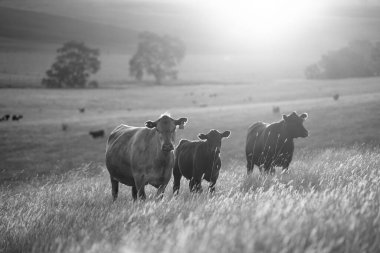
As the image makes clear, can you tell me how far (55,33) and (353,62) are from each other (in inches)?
5640

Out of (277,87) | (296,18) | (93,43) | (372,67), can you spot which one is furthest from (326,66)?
(93,43)

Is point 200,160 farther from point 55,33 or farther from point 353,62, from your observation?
point 55,33

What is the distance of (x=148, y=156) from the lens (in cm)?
891

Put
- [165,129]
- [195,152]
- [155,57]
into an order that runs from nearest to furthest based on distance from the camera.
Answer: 1. [165,129]
2. [195,152]
3. [155,57]

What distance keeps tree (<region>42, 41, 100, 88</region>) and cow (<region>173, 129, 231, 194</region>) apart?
72.7m

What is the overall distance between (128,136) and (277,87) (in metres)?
60.9

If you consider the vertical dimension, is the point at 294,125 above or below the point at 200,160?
above

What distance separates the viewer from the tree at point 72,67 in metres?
81.1

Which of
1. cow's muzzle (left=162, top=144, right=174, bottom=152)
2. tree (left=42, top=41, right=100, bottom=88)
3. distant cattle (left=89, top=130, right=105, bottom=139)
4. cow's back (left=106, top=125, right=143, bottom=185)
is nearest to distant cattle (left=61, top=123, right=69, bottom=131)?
distant cattle (left=89, top=130, right=105, bottom=139)

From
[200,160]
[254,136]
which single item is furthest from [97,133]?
[200,160]

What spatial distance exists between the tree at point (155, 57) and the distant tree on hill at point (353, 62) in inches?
1306

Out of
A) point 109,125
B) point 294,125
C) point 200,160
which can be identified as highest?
point 294,125

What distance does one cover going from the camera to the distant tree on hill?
8450cm

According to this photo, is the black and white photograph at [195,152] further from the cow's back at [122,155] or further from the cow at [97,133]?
the cow at [97,133]
